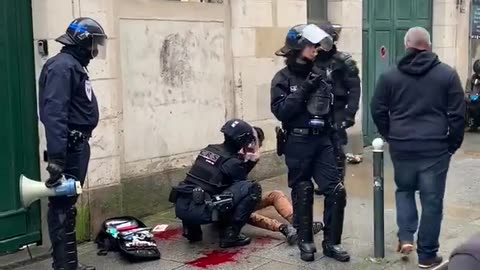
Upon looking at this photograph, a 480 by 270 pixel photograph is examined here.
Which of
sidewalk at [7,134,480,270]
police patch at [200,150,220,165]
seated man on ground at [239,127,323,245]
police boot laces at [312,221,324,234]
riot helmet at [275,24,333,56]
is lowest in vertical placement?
sidewalk at [7,134,480,270]

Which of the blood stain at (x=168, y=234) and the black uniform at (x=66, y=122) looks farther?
the blood stain at (x=168, y=234)

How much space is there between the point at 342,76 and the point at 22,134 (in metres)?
3.04

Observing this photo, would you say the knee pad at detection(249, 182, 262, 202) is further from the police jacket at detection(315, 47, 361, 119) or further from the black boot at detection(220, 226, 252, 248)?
the police jacket at detection(315, 47, 361, 119)

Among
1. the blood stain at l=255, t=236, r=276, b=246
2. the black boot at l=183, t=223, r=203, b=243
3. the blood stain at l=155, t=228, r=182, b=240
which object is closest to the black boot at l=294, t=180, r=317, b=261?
the blood stain at l=255, t=236, r=276, b=246

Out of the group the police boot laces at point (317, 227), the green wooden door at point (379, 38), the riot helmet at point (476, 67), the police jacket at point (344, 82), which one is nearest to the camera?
the police boot laces at point (317, 227)

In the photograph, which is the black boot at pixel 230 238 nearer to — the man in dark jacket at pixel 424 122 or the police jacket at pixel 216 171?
the police jacket at pixel 216 171

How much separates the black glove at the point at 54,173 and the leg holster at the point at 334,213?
212 centimetres

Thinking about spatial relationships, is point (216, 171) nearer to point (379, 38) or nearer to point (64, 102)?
point (64, 102)

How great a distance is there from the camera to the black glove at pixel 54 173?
16.3 feet

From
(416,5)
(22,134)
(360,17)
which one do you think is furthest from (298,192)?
(416,5)

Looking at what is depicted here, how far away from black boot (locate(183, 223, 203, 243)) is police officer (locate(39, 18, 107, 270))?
1324 mm

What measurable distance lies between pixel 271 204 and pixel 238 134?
37.2 inches

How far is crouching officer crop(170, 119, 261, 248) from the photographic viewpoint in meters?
6.10

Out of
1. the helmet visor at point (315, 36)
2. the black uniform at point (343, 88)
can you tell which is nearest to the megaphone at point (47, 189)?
the helmet visor at point (315, 36)
